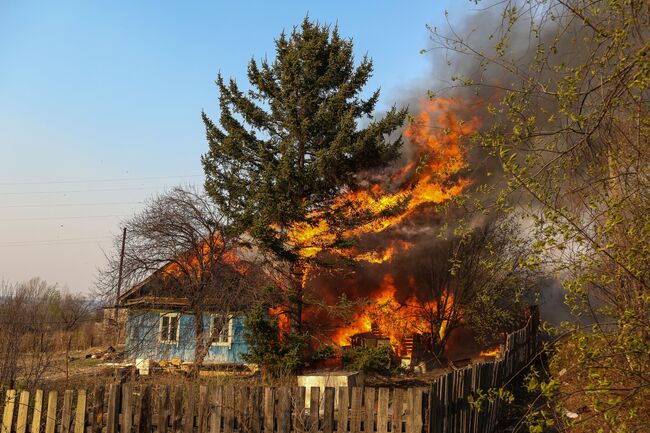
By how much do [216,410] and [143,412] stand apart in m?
1.06

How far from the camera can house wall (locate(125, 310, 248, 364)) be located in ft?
72.9

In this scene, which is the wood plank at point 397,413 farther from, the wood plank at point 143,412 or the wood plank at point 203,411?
the wood plank at point 143,412

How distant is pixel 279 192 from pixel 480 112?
1154cm

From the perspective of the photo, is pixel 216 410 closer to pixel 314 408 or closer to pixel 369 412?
pixel 314 408

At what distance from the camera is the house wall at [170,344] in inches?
875

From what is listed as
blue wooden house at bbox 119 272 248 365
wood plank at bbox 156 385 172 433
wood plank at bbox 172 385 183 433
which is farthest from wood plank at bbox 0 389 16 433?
blue wooden house at bbox 119 272 248 365

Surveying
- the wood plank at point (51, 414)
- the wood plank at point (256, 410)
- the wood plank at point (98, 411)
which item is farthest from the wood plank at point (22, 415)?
the wood plank at point (256, 410)

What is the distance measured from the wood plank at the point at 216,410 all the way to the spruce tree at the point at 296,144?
12396 mm

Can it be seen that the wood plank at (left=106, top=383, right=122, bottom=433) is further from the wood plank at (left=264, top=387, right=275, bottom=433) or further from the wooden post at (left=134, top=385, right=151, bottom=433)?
the wood plank at (left=264, top=387, right=275, bottom=433)

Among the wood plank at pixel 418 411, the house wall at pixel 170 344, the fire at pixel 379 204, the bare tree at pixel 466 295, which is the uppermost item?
the fire at pixel 379 204

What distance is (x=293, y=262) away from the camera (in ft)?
68.6

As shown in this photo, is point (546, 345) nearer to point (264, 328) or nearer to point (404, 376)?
point (264, 328)

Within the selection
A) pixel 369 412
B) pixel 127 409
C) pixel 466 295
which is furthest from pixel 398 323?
pixel 127 409

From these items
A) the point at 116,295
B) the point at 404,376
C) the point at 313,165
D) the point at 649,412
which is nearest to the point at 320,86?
the point at 313,165
